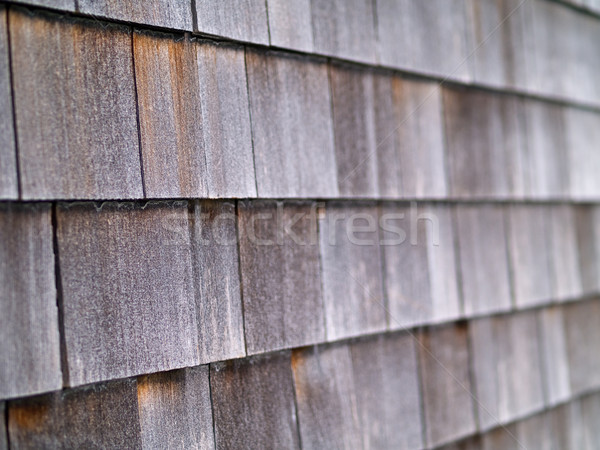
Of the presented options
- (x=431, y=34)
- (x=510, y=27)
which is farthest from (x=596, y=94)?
(x=431, y=34)

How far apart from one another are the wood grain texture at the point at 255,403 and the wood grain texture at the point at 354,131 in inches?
17.6

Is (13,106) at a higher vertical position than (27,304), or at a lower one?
higher

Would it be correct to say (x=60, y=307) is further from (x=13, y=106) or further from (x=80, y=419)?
(x=13, y=106)

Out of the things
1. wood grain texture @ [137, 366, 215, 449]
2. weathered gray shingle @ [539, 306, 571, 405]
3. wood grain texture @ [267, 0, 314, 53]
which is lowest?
weathered gray shingle @ [539, 306, 571, 405]

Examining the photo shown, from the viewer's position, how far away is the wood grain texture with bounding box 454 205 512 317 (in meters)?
1.76

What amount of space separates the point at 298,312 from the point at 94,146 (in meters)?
0.56

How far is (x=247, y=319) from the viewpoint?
121 centimetres

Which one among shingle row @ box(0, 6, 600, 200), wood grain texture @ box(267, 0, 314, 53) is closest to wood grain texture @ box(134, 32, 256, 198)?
shingle row @ box(0, 6, 600, 200)

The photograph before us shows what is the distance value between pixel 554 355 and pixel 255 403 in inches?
51.1

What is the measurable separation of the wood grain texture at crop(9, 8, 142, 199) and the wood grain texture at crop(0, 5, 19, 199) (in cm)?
1

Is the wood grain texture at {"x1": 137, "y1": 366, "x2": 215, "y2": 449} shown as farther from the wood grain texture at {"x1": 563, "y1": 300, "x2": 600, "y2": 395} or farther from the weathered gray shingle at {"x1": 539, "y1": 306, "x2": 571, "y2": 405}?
the wood grain texture at {"x1": 563, "y1": 300, "x2": 600, "y2": 395}

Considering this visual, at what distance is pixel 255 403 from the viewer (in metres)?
1.21

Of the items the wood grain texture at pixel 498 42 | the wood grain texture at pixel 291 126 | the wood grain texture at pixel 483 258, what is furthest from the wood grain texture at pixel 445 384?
the wood grain texture at pixel 498 42

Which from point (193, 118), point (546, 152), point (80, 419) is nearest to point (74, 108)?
point (193, 118)
